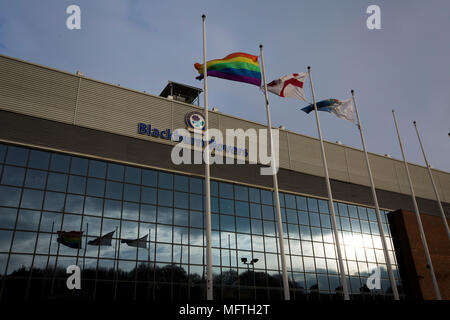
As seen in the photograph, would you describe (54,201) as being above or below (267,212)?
below

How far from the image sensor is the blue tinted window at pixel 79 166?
1131 inches

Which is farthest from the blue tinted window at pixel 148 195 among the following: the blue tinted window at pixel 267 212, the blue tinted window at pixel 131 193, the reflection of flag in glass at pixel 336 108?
the reflection of flag in glass at pixel 336 108

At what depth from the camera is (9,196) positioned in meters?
25.7

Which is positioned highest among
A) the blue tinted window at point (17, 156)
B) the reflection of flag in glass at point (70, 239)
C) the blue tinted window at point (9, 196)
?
the blue tinted window at point (17, 156)

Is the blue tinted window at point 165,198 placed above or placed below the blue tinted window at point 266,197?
below

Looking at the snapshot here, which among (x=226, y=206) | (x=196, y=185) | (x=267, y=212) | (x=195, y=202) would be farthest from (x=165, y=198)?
(x=267, y=212)

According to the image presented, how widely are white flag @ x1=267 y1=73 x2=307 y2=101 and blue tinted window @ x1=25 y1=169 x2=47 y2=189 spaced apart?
1685 centimetres

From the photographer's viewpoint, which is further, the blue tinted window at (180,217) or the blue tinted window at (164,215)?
the blue tinted window at (180,217)

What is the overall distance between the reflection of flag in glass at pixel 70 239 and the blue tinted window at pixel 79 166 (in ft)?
15.2

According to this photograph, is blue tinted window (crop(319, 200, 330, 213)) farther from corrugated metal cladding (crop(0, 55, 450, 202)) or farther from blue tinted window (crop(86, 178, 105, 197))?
blue tinted window (crop(86, 178, 105, 197))

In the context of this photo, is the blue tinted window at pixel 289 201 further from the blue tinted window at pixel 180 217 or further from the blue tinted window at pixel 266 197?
the blue tinted window at pixel 180 217

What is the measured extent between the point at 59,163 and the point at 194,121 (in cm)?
1227

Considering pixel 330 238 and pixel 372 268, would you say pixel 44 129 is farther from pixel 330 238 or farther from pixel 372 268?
pixel 372 268

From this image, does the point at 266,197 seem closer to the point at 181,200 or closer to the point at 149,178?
the point at 181,200
